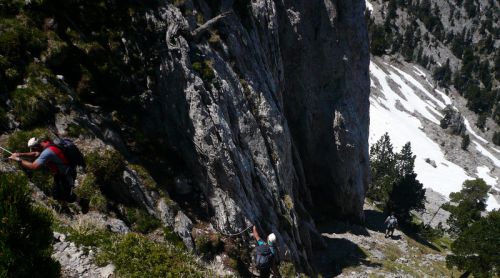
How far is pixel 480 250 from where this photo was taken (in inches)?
1455

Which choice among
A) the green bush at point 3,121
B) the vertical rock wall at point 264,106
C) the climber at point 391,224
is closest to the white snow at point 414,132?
the climber at point 391,224

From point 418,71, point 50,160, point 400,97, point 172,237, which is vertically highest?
point 418,71

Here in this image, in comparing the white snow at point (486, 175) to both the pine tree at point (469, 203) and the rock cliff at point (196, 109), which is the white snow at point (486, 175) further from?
the rock cliff at point (196, 109)

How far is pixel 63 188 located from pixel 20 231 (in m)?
7.31

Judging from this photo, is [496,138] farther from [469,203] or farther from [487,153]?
[469,203]

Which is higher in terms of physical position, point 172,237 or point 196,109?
point 196,109

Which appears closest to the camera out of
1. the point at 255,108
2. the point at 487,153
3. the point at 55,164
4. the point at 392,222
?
the point at 55,164

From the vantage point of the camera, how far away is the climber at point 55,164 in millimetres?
10609

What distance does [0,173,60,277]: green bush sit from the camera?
5.50 metres

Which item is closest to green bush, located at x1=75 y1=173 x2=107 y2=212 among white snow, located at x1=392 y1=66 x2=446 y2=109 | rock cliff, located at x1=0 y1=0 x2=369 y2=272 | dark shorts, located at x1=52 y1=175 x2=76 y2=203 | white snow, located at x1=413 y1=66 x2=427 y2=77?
rock cliff, located at x1=0 y1=0 x2=369 y2=272

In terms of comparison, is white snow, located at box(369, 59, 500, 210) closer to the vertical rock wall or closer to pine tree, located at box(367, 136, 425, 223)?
pine tree, located at box(367, 136, 425, 223)

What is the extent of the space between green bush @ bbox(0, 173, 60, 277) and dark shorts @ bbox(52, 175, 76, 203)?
21.7 feet

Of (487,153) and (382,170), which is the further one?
(487,153)

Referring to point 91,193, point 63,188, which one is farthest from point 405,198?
point 63,188
